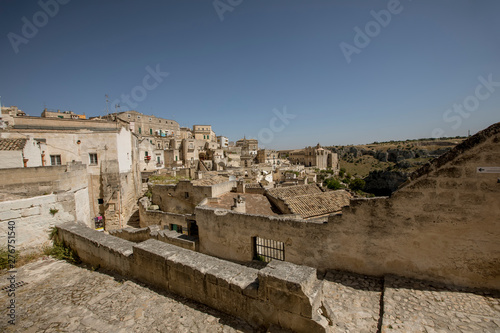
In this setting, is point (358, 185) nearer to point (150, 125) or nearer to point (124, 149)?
point (124, 149)

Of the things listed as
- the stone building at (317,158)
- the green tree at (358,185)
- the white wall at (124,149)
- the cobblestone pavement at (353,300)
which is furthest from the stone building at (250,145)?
the cobblestone pavement at (353,300)

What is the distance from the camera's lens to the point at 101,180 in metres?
17.4

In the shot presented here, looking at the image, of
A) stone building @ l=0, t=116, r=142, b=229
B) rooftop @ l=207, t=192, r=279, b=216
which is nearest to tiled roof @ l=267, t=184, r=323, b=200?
rooftop @ l=207, t=192, r=279, b=216

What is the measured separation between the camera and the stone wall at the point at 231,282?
8.89 ft

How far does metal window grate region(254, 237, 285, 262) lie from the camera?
7.29m

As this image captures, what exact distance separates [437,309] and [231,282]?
4015 millimetres

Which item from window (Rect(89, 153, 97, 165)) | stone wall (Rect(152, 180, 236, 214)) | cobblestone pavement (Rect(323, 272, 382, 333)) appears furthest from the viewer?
window (Rect(89, 153, 97, 165))

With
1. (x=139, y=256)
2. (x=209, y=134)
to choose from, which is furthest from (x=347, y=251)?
(x=209, y=134)

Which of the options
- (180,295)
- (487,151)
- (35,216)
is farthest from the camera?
(35,216)

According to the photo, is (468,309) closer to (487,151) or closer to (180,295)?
(487,151)

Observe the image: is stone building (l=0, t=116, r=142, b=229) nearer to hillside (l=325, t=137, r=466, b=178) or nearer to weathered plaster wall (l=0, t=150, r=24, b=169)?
weathered plaster wall (l=0, t=150, r=24, b=169)

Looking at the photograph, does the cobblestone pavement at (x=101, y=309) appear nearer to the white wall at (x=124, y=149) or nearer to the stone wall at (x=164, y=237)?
the stone wall at (x=164, y=237)

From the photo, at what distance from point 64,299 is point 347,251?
610cm

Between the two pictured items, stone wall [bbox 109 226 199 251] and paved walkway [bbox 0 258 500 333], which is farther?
stone wall [bbox 109 226 199 251]
